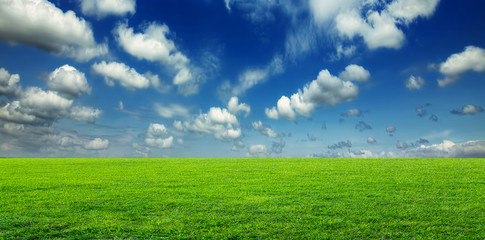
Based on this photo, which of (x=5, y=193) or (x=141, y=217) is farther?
(x=5, y=193)

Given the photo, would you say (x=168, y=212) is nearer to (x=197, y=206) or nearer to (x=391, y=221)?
(x=197, y=206)

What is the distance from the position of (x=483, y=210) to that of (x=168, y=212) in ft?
36.0

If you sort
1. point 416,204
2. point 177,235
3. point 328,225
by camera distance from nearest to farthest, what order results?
point 177,235
point 328,225
point 416,204

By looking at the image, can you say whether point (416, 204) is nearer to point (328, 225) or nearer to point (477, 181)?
point (328, 225)

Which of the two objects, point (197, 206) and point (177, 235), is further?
point (197, 206)

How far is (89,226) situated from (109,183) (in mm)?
8672

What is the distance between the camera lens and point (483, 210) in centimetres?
1009

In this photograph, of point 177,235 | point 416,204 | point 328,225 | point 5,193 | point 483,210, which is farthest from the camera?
point 5,193

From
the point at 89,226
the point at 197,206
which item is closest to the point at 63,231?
the point at 89,226

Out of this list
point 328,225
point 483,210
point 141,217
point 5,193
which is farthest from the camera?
point 5,193

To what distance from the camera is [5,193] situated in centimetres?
1394

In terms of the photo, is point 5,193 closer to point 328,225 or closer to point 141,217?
point 141,217

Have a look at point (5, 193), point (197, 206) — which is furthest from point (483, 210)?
point (5, 193)

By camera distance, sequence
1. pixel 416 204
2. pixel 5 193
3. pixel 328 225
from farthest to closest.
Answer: pixel 5 193 → pixel 416 204 → pixel 328 225
